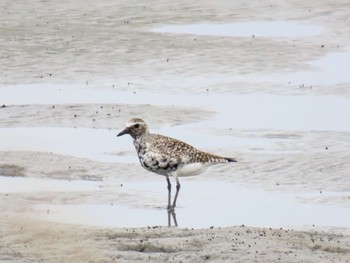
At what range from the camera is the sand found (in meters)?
12.7

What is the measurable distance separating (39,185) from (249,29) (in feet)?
40.6

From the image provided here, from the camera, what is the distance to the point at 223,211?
50.2ft

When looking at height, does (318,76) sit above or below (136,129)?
above

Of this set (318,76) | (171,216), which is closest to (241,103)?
(318,76)

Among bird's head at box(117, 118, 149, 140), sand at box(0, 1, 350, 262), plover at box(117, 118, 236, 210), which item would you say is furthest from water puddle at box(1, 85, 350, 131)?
plover at box(117, 118, 236, 210)

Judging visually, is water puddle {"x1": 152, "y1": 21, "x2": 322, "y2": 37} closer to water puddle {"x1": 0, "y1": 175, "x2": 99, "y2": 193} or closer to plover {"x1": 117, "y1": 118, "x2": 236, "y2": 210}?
water puddle {"x1": 0, "y1": 175, "x2": 99, "y2": 193}

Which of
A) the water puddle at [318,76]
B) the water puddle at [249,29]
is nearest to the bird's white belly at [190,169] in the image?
the water puddle at [318,76]

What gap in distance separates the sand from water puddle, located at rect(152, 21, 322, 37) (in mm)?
200

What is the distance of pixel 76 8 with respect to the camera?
30281 mm

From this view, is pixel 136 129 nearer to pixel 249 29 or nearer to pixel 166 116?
pixel 166 116

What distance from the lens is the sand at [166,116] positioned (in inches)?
500

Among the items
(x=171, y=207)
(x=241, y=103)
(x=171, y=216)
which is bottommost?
(x=171, y=216)

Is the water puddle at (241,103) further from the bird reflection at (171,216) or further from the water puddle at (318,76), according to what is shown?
the bird reflection at (171,216)

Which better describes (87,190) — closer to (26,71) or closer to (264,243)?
(264,243)
